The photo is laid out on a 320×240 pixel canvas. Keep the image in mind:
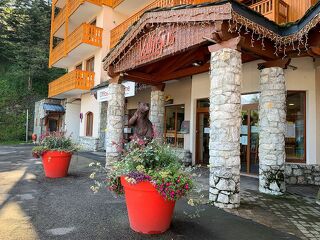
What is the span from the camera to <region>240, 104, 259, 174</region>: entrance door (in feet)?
28.3

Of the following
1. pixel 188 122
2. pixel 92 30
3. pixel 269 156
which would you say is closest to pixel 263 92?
pixel 269 156

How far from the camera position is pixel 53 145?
7.40m

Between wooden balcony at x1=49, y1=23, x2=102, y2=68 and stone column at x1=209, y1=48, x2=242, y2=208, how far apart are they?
11616mm

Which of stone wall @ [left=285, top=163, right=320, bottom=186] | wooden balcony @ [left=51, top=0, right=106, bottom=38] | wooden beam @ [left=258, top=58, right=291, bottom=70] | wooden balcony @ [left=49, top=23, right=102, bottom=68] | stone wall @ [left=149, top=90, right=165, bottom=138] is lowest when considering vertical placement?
stone wall @ [left=285, top=163, right=320, bottom=186]

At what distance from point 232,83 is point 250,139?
13.9 ft

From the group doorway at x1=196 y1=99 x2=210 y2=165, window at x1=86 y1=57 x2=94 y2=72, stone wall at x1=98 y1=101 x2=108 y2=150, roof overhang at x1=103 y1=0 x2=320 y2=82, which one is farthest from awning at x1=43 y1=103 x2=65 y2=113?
roof overhang at x1=103 y1=0 x2=320 y2=82

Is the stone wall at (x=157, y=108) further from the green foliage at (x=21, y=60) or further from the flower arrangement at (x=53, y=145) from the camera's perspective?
the green foliage at (x=21, y=60)

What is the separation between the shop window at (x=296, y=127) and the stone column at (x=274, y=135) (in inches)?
80.6

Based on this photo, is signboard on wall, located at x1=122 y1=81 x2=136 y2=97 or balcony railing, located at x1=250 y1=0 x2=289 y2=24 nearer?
balcony railing, located at x1=250 y1=0 x2=289 y2=24

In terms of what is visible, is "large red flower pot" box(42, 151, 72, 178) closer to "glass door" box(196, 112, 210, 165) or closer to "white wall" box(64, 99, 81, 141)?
"glass door" box(196, 112, 210, 165)

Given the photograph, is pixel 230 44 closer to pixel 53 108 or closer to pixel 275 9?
pixel 275 9

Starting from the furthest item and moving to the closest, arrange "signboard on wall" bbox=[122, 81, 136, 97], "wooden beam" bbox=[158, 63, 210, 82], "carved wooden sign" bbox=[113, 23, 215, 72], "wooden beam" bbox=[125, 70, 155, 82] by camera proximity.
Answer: "signboard on wall" bbox=[122, 81, 136, 97] → "wooden beam" bbox=[125, 70, 155, 82] → "wooden beam" bbox=[158, 63, 210, 82] → "carved wooden sign" bbox=[113, 23, 215, 72]

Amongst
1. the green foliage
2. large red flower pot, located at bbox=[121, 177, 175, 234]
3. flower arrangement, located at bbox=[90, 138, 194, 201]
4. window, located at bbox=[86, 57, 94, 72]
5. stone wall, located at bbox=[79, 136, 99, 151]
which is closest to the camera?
flower arrangement, located at bbox=[90, 138, 194, 201]

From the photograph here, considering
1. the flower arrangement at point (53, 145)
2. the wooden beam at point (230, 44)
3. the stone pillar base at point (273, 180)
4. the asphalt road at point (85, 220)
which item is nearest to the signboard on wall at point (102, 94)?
the flower arrangement at point (53, 145)
